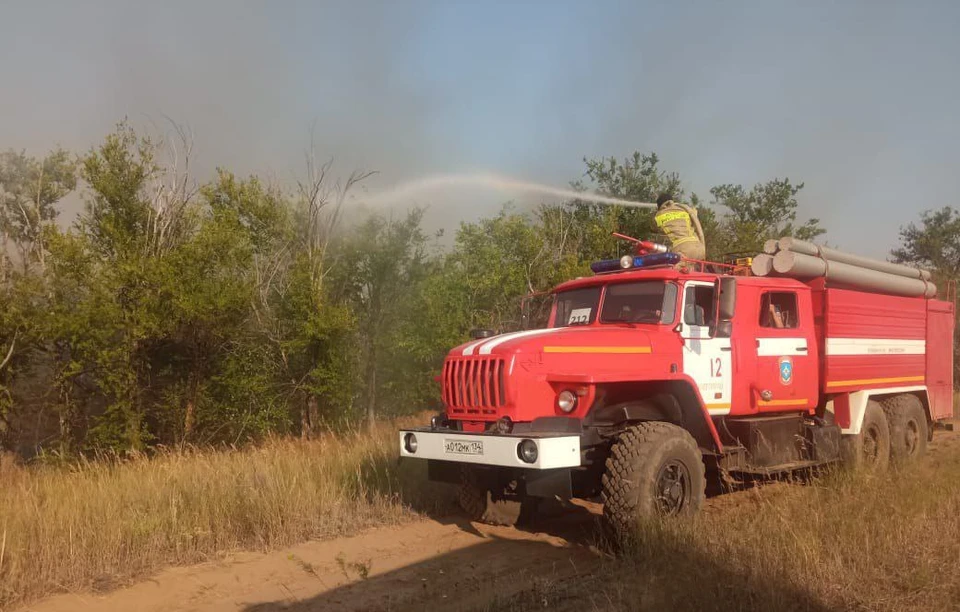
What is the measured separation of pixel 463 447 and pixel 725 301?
10.6 feet

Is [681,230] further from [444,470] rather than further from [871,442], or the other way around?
[444,470]

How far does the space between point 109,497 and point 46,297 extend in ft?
27.5

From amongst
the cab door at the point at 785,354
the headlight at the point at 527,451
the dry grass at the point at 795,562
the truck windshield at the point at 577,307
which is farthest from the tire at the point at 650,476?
the cab door at the point at 785,354

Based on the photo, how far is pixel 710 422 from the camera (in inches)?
280

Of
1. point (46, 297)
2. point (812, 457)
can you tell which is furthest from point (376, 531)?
point (46, 297)

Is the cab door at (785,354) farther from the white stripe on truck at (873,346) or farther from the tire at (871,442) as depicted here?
the tire at (871,442)

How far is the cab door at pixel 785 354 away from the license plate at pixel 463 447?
3.61 metres

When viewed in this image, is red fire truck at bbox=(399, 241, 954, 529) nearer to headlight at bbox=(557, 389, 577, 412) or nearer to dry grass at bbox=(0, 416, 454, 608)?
headlight at bbox=(557, 389, 577, 412)

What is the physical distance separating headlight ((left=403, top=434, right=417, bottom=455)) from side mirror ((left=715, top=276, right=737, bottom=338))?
3418 mm

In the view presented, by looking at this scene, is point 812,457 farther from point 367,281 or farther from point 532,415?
point 367,281

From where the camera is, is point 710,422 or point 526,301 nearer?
point 710,422

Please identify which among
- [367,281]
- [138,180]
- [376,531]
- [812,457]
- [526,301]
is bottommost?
[376,531]

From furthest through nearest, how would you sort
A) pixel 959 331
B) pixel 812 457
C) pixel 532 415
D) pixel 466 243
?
1. pixel 959 331
2. pixel 466 243
3. pixel 812 457
4. pixel 532 415

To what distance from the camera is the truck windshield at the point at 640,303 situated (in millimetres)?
7324
